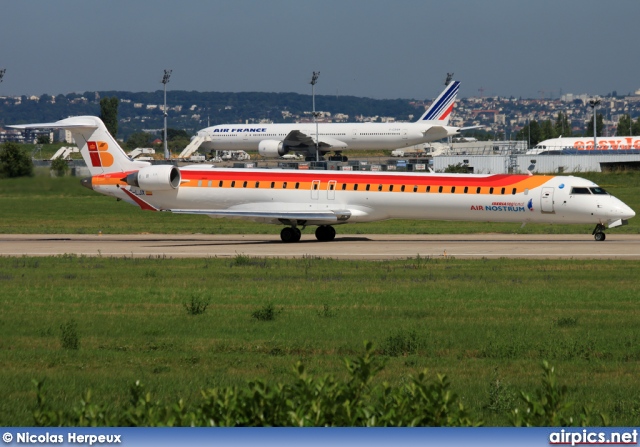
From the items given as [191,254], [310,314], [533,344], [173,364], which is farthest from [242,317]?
[191,254]

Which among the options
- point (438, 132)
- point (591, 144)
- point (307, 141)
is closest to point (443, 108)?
point (438, 132)

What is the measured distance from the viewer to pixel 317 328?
16188 mm

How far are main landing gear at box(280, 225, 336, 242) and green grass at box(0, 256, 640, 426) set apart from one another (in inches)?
396

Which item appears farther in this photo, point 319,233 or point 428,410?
point 319,233

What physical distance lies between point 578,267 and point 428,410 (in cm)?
1850

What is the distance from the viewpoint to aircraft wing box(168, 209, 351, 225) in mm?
35000

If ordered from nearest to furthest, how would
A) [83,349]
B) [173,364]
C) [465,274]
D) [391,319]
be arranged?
[173,364]
[83,349]
[391,319]
[465,274]

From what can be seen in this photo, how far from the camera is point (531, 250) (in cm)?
3125

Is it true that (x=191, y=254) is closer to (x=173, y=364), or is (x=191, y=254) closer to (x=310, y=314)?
(x=310, y=314)

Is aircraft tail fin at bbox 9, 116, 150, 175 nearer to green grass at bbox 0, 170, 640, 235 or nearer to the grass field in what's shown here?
green grass at bbox 0, 170, 640, 235

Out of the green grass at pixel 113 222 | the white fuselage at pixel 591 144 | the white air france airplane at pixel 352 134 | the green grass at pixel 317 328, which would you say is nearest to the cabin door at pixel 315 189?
the green grass at pixel 113 222

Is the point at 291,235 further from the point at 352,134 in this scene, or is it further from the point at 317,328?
the point at 352,134

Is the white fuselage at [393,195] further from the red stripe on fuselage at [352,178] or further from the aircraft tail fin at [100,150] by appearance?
the aircraft tail fin at [100,150]

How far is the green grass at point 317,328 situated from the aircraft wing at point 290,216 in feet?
29.4
